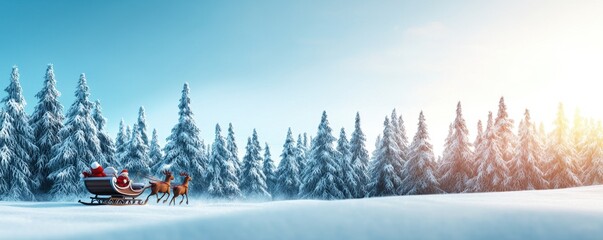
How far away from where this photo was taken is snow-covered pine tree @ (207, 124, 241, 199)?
39.6 meters

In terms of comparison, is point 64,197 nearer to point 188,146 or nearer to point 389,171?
point 188,146

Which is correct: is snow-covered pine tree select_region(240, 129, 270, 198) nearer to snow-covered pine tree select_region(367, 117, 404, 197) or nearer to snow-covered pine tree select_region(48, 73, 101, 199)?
snow-covered pine tree select_region(367, 117, 404, 197)

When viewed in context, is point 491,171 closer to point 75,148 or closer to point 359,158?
point 359,158

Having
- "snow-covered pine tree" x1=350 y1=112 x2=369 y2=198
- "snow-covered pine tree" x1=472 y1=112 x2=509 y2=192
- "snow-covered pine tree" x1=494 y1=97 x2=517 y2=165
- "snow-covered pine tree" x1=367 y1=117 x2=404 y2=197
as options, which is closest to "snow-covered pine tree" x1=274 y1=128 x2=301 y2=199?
"snow-covered pine tree" x1=350 y1=112 x2=369 y2=198

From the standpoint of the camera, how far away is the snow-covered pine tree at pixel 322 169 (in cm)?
4212

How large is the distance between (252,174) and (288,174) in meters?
5.05

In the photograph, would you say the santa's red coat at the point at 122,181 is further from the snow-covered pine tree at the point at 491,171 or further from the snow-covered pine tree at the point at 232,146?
the snow-covered pine tree at the point at 491,171

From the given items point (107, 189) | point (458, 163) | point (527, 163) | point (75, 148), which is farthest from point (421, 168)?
point (107, 189)

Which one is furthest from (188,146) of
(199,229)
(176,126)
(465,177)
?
(199,229)

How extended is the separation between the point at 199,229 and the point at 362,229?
4.92 feet

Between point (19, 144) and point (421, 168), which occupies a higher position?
point (19, 144)

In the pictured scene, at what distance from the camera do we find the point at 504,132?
43.8m

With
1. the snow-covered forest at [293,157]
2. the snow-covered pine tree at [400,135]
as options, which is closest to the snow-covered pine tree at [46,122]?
the snow-covered forest at [293,157]

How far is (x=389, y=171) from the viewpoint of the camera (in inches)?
1745
